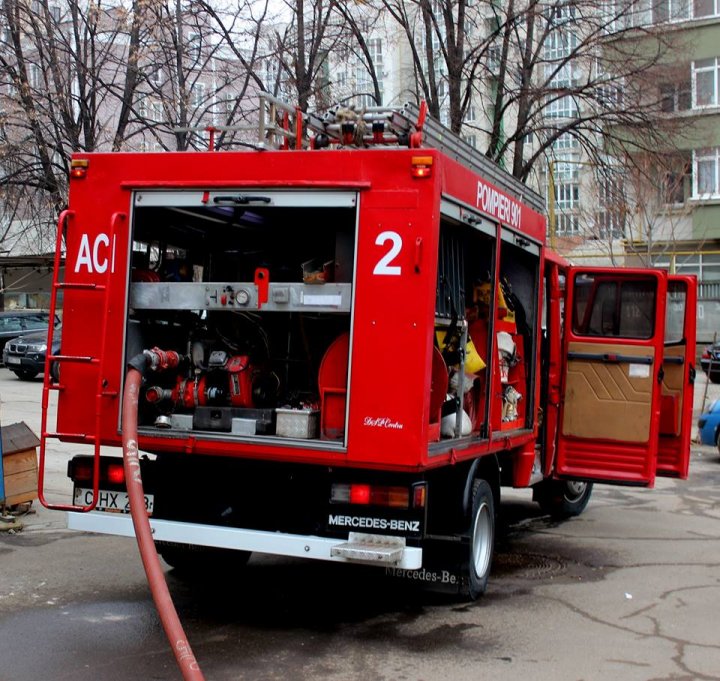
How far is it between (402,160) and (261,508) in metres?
2.23

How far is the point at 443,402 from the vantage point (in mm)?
6250

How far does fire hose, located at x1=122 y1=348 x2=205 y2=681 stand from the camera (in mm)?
4504

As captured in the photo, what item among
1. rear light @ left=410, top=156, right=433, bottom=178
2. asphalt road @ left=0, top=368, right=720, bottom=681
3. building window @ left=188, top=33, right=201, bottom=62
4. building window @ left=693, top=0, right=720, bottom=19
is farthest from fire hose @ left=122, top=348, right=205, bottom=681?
building window @ left=693, top=0, right=720, bottom=19

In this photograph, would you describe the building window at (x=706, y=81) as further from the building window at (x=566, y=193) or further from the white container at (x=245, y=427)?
the white container at (x=245, y=427)

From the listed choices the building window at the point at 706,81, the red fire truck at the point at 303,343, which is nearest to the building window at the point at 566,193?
the building window at the point at 706,81

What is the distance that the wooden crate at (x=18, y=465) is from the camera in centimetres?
886

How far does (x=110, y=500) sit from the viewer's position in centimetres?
620

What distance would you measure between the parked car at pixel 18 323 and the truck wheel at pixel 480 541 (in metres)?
23.6

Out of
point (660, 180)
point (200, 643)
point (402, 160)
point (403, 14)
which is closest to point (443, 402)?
point (402, 160)

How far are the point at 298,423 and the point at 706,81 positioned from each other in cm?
2891

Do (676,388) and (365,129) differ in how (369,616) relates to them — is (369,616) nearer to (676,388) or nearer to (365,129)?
(365,129)

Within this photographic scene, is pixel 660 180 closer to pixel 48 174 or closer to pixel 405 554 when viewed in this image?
pixel 48 174

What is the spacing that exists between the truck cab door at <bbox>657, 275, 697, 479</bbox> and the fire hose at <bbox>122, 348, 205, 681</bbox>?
4792 mm

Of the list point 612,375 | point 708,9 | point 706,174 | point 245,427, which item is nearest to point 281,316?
point 245,427
